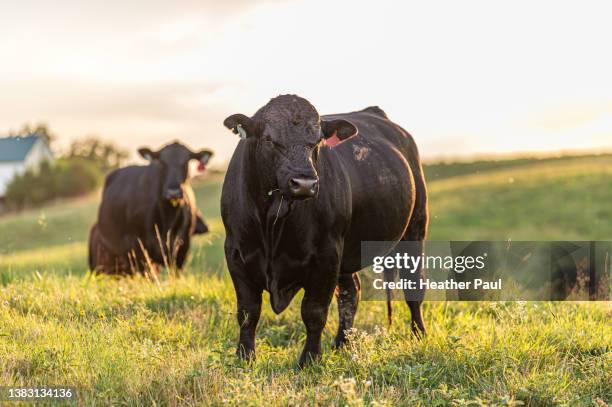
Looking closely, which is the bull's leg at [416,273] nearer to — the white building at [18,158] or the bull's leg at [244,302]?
the bull's leg at [244,302]

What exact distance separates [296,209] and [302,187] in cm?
65

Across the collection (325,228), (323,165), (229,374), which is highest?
(323,165)

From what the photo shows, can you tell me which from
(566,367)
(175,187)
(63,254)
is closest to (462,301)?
(566,367)

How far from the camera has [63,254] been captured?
989 inches

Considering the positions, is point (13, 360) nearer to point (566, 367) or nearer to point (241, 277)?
point (241, 277)

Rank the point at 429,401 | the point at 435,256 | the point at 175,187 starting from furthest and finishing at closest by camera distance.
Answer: the point at 175,187 → the point at 435,256 → the point at 429,401

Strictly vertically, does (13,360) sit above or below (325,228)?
below

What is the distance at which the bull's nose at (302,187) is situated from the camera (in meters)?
4.73

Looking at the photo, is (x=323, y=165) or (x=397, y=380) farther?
(x=323, y=165)

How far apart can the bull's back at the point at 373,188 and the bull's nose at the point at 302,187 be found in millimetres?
1125

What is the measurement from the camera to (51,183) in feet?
178

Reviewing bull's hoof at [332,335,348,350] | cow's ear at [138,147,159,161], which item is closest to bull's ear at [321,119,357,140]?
bull's hoof at [332,335,348,350]

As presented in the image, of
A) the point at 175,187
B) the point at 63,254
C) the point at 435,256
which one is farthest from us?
the point at 63,254

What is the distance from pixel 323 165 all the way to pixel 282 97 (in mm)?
657
